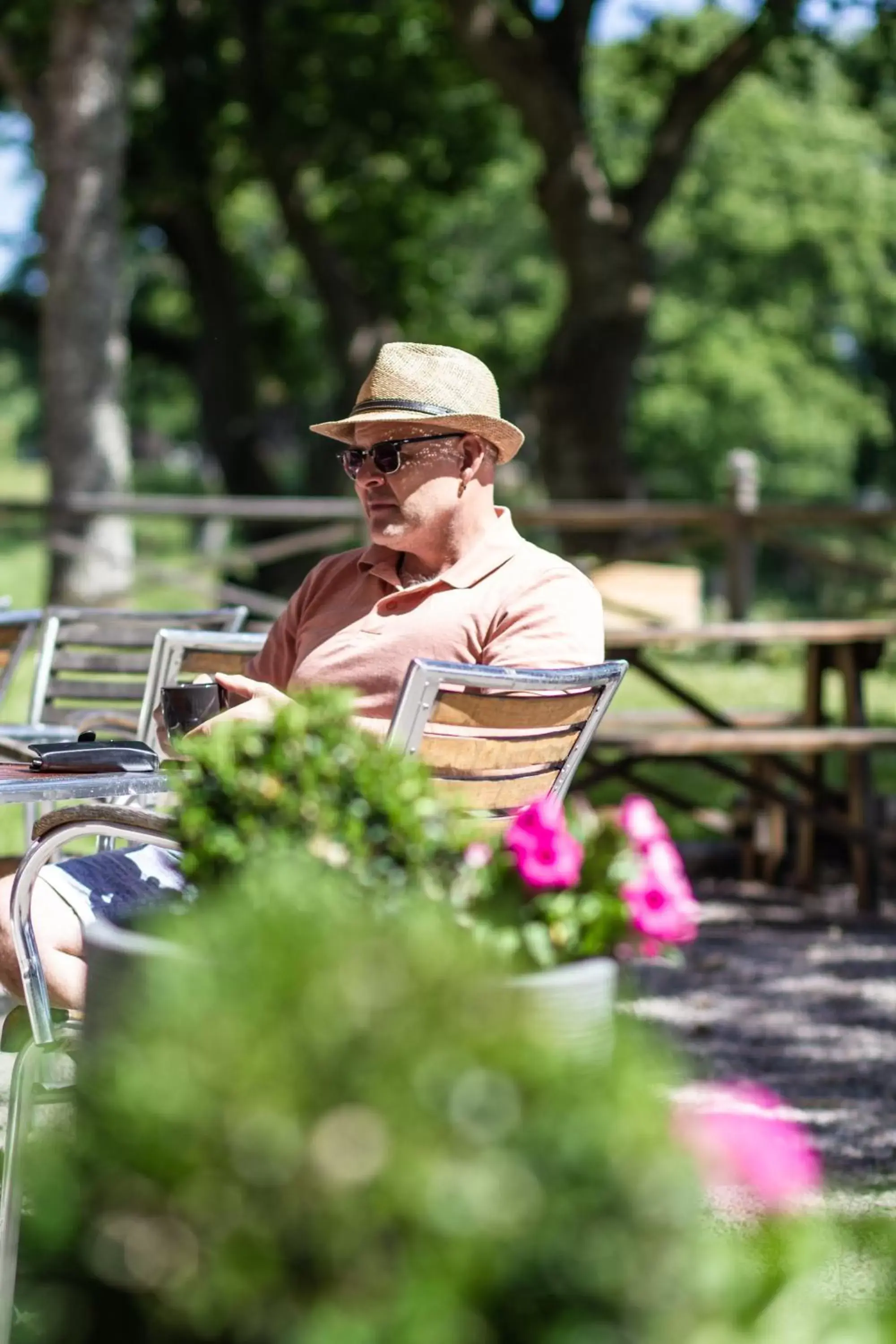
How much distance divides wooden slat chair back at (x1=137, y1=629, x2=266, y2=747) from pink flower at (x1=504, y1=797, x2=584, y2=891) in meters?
2.55

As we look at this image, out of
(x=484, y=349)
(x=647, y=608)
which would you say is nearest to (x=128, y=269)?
(x=484, y=349)

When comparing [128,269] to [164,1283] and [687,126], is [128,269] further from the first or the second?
[164,1283]

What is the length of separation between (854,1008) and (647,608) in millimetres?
8499

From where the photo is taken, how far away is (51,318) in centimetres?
1448

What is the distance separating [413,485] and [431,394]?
17 cm

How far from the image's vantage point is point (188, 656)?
169 inches


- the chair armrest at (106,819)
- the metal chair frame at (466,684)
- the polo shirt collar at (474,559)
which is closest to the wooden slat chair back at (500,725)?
the metal chair frame at (466,684)

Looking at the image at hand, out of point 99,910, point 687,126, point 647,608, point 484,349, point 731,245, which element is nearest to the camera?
point 99,910

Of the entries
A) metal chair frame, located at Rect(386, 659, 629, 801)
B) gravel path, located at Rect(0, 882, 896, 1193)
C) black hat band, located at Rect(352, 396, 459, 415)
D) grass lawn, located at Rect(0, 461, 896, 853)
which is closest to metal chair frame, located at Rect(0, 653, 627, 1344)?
metal chair frame, located at Rect(386, 659, 629, 801)

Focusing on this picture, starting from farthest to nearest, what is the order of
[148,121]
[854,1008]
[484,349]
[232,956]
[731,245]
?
[731,245], [484,349], [148,121], [854,1008], [232,956]

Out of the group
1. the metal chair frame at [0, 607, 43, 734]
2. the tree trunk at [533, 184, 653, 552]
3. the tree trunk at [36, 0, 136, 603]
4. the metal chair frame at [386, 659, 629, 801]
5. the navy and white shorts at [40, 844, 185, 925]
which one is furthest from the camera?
the tree trunk at [533, 184, 653, 552]

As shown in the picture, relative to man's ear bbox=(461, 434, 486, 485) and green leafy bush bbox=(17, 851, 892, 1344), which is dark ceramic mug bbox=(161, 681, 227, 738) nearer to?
man's ear bbox=(461, 434, 486, 485)

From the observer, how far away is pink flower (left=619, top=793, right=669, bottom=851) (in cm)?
165

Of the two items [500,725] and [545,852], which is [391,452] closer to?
[500,725]
